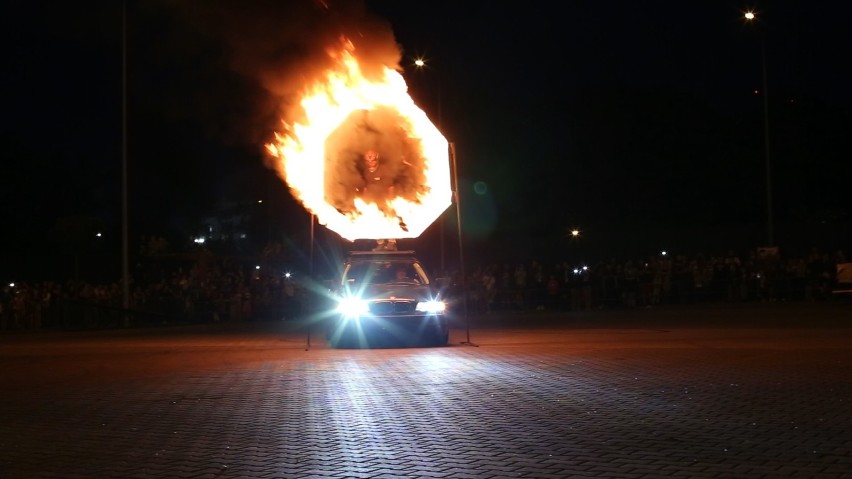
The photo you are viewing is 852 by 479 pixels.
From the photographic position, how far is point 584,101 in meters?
60.8

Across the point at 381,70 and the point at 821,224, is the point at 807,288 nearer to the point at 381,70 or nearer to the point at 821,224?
the point at 821,224

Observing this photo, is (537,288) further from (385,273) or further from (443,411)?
(443,411)

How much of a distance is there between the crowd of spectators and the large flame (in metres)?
11.5

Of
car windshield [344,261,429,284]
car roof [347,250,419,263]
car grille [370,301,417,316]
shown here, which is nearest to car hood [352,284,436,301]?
car grille [370,301,417,316]

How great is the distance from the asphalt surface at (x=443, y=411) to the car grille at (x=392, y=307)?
84 cm

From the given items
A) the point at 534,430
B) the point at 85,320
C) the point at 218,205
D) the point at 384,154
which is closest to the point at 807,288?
the point at 384,154

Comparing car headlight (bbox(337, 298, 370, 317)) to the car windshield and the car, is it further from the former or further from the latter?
the car windshield

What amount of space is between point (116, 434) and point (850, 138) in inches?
2156

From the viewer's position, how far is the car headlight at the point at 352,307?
1981 cm

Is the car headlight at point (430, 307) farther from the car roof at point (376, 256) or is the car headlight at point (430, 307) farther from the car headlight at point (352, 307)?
the car roof at point (376, 256)

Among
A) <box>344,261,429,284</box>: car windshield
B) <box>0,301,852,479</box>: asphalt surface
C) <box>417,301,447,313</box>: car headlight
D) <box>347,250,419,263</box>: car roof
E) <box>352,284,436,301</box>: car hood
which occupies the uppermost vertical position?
<box>347,250,419,263</box>: car roof

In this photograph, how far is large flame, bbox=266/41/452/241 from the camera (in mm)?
22297

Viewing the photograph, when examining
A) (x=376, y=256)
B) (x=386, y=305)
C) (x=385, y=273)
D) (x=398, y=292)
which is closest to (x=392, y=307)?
(x=386, y=305)

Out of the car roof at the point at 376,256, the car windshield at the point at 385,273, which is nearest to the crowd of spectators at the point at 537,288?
the car roof at the point at 376,256
